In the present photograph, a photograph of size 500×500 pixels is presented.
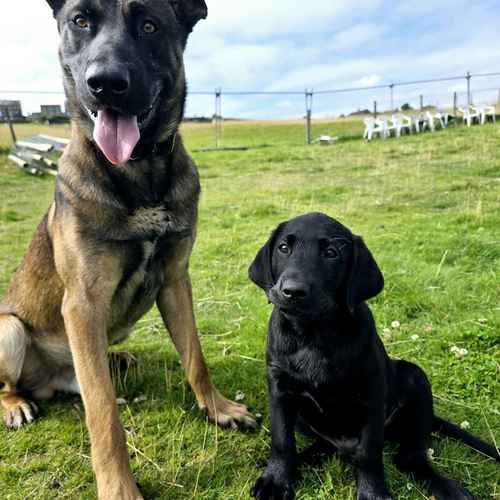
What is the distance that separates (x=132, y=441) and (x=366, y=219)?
17.3 feet

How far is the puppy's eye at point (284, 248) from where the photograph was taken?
256 centimetres

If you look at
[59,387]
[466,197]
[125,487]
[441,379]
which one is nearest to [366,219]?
[466,197]

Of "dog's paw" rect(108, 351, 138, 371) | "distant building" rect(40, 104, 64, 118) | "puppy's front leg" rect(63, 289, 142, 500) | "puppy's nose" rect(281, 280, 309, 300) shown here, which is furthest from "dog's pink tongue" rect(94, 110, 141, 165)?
"distant building" rect(40, 104, 64, 118)

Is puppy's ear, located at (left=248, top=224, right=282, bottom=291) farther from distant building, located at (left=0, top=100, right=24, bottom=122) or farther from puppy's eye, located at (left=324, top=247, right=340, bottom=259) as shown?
distant building, located at (left=0, top=100, right=24, bottom=122)

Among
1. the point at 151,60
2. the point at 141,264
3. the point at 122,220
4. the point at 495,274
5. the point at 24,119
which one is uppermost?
the point at 24,119

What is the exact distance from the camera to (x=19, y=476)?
2.68 meters

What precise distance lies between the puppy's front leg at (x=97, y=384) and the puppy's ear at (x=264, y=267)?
2.61 feet

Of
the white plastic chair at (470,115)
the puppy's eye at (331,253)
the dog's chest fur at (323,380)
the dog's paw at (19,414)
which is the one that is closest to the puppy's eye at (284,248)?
the puppy's eye at (331,253)

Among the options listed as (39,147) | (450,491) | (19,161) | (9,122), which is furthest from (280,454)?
(9,122)

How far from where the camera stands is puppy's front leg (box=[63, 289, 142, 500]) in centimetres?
248

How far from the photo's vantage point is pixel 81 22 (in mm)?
2523

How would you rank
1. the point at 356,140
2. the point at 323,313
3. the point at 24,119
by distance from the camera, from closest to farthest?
the point at 323,313 < the point at 24,119 < the point at 356,140

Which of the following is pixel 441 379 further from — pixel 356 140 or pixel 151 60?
pixel 356 140

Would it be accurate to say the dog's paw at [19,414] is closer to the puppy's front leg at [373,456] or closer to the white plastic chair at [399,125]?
the puppy's front leg at [373,456]
